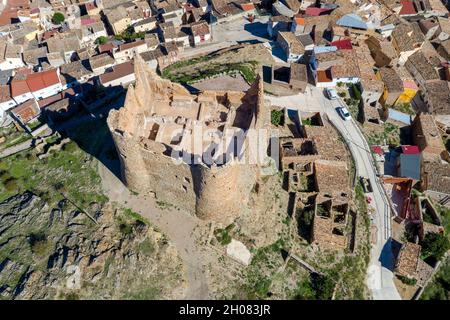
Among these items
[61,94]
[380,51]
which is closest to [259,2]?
[380,51]

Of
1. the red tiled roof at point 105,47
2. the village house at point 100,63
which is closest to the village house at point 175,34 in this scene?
the red tiled roof at point 105,47

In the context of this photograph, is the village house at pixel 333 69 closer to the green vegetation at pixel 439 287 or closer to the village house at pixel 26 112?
the green vegetation at pixel 439 287

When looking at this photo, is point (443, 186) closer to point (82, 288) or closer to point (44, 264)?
point (82, 288)

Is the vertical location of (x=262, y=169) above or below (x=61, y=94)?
below

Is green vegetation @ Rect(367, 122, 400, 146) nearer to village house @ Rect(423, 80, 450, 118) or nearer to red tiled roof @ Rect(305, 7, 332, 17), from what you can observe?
village house @ Rect(423, 80, 450, 118)

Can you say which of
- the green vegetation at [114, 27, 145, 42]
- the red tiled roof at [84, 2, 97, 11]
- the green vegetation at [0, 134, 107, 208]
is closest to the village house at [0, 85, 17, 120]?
the green vegetation at [0, 134, 107, 208]

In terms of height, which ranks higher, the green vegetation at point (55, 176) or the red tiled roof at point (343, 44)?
the red tiled roof at point (343, 44)
